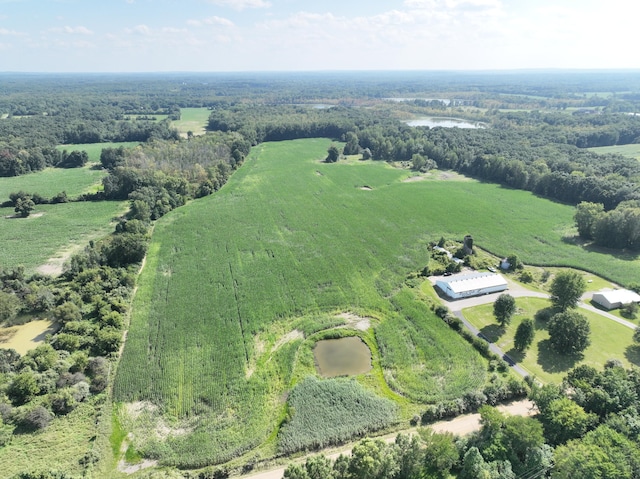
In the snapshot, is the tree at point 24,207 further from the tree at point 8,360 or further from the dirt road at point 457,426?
the dirt road at point 457,426

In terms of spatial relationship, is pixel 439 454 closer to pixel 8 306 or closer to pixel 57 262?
pixel 8 306

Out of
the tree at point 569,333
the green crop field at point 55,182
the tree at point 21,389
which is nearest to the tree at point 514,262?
the tree at point 569,333

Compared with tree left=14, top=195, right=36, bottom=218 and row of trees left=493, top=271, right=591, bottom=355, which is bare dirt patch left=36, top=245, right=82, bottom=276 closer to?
tree left=14, top=195, right=36, bottom=218

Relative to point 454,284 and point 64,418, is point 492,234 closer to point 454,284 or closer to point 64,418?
point 454,284

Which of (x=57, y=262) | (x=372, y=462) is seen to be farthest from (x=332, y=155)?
(x=372, y=462)

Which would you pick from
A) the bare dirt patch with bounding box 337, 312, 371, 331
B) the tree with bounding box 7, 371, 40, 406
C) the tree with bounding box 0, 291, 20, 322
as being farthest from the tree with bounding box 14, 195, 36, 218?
the bare dirt patch with bounding box 337, 312, 371, 331

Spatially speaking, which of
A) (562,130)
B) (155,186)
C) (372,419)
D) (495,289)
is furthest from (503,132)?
(372,419)
